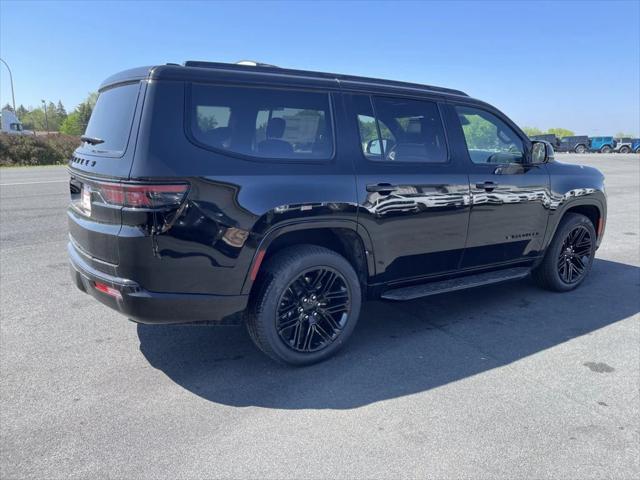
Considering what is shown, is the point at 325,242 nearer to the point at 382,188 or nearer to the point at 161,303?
the point at 382,188

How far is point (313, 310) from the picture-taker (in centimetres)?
351

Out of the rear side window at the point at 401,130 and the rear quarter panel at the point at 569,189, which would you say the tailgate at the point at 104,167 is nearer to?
the rear side window at the point at 401,130

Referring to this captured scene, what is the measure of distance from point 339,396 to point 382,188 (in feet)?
4.99

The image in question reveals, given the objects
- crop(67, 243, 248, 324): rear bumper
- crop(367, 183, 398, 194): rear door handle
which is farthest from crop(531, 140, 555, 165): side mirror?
crop(67, 243, 248, 324): rear bumper

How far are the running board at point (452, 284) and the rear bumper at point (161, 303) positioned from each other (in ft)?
4.47

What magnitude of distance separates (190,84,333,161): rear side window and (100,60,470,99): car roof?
0.07 m

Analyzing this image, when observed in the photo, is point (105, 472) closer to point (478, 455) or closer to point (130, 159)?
point (130, 159)

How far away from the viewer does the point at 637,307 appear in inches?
189

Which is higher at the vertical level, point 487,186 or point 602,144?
point 602,144

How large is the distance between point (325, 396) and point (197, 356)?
43.2 inches

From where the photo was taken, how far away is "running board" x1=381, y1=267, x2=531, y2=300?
391cm

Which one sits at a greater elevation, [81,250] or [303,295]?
[81,250]

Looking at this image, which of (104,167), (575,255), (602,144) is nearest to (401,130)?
(104,167)

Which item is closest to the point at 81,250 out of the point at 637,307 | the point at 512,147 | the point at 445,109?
the point at 445,109
